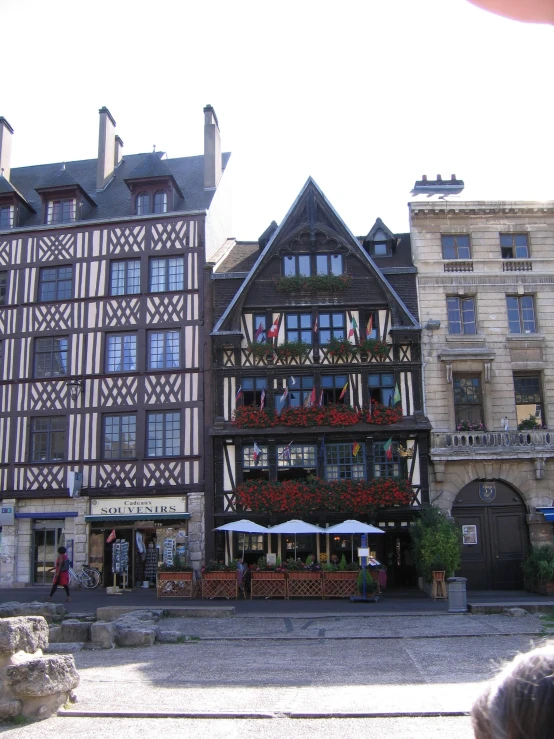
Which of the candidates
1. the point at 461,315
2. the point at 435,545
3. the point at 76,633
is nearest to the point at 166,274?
the point at 461,315

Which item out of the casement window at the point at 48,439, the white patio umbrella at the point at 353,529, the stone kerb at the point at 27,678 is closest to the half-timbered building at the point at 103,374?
the casement window at the point at 48,439

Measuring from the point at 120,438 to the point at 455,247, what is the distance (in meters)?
12.8

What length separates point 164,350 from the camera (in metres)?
24.8

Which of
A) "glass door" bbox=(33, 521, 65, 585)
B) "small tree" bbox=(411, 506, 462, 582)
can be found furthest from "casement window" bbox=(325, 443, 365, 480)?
"glass door" bbox=(33, 521, 65, 585)

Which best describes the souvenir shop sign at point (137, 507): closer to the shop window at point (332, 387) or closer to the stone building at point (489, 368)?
the shop window at point (332, 387)

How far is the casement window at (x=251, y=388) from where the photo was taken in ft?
78.3

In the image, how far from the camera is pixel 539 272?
24.5 meters

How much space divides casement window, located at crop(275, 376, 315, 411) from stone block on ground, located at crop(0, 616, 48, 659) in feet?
50.1

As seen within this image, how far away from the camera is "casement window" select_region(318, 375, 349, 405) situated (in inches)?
933

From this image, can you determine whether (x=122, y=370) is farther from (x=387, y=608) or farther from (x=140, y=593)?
(x=387, y=608)

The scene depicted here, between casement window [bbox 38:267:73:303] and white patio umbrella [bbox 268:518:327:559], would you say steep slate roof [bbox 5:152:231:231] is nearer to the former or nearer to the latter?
casement window [bbox 38:267:73:303]

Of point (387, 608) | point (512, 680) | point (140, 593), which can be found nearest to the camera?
point (512, 680)

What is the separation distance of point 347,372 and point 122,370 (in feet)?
24.7

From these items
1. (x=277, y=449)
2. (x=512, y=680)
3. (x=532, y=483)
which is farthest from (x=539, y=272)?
(x=512, y=680)
